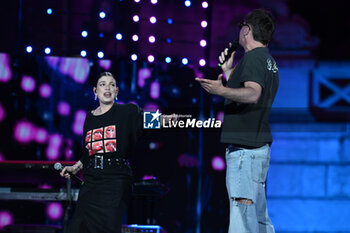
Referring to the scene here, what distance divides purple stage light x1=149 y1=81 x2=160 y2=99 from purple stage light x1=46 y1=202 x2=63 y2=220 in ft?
4.61

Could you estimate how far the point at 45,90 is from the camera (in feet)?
14.7

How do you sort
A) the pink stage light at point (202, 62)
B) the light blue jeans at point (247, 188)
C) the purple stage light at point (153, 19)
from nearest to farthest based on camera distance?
the light blue jeans at point (247, 188), the purple stage light at point (153, 19), the pink stage light at point (202, 62)

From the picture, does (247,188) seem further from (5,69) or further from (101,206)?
(5,69)

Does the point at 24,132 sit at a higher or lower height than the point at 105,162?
higher

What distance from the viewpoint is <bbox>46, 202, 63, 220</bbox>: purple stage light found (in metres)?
4.63

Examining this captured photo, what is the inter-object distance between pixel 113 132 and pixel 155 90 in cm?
156

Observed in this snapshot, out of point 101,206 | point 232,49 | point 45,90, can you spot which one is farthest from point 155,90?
point 232,49

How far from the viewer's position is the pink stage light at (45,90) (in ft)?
14.7

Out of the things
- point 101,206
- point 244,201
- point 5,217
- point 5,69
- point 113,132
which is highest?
point 5,69

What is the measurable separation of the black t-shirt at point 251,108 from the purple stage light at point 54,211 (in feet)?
8.97

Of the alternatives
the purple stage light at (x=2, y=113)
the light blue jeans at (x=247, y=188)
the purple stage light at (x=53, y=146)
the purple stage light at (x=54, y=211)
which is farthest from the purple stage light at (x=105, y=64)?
the light blue jeans at (x=247, y=188)

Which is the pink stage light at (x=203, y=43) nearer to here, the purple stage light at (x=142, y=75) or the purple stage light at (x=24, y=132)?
the purple stage light at (x=142, y=75)

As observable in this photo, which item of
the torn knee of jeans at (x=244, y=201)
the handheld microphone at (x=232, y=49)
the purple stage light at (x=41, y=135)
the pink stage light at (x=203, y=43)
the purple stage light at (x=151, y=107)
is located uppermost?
the pink stage light at (x=203, y=43)

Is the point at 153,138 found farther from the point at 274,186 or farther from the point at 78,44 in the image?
the point at 274,186
